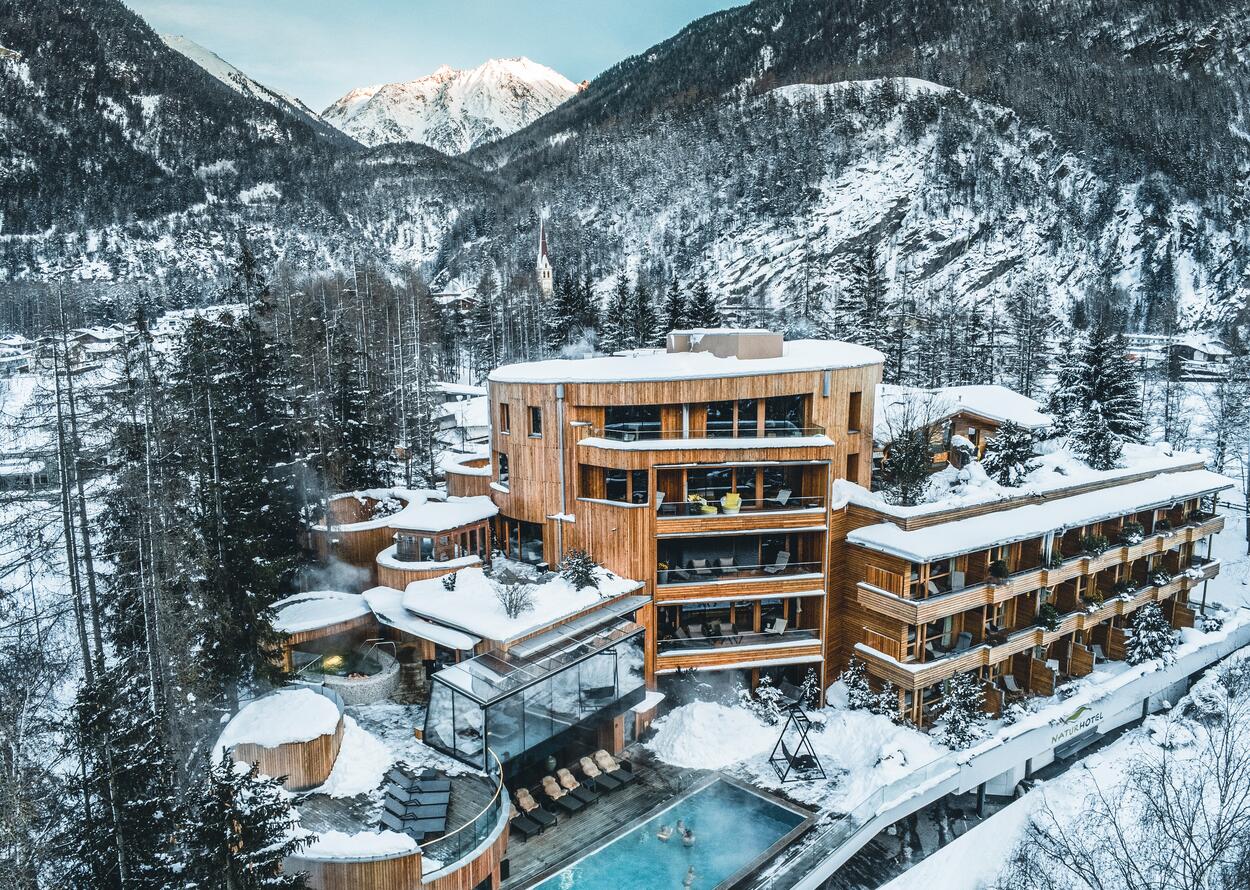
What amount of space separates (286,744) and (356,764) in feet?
5.69

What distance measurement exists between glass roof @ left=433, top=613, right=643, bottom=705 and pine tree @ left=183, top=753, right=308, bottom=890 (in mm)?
5813

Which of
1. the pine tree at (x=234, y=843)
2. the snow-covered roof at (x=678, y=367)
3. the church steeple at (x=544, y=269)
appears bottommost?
the pine tree at (x=234, y=843)

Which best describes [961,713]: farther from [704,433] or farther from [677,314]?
[677,314]

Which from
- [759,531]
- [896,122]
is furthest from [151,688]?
[896,122]

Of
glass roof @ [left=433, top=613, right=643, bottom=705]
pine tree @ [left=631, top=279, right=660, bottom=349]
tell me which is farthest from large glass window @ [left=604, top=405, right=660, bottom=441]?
pine tree @ [left=631, top=279, right=660, bottom=349]

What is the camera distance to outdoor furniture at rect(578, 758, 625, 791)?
18.4 metres

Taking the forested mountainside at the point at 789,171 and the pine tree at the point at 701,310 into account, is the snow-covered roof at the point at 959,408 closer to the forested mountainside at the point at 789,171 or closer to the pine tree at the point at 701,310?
the pine tree at the point at 701,310

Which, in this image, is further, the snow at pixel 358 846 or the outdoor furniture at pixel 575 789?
the outdoor furniture at pixel 575 789

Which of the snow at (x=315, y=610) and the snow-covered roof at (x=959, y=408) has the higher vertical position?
the snow-covered roof at (x=959, y=408)

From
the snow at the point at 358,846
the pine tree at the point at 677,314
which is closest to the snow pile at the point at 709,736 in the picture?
the snow at the point at 358,846

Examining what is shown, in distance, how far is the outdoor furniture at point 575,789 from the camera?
1775 centimetres

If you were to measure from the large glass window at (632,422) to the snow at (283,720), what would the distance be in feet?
34.7

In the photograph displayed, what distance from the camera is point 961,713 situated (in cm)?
2114

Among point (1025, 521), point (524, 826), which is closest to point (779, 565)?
point (1025, 521)
